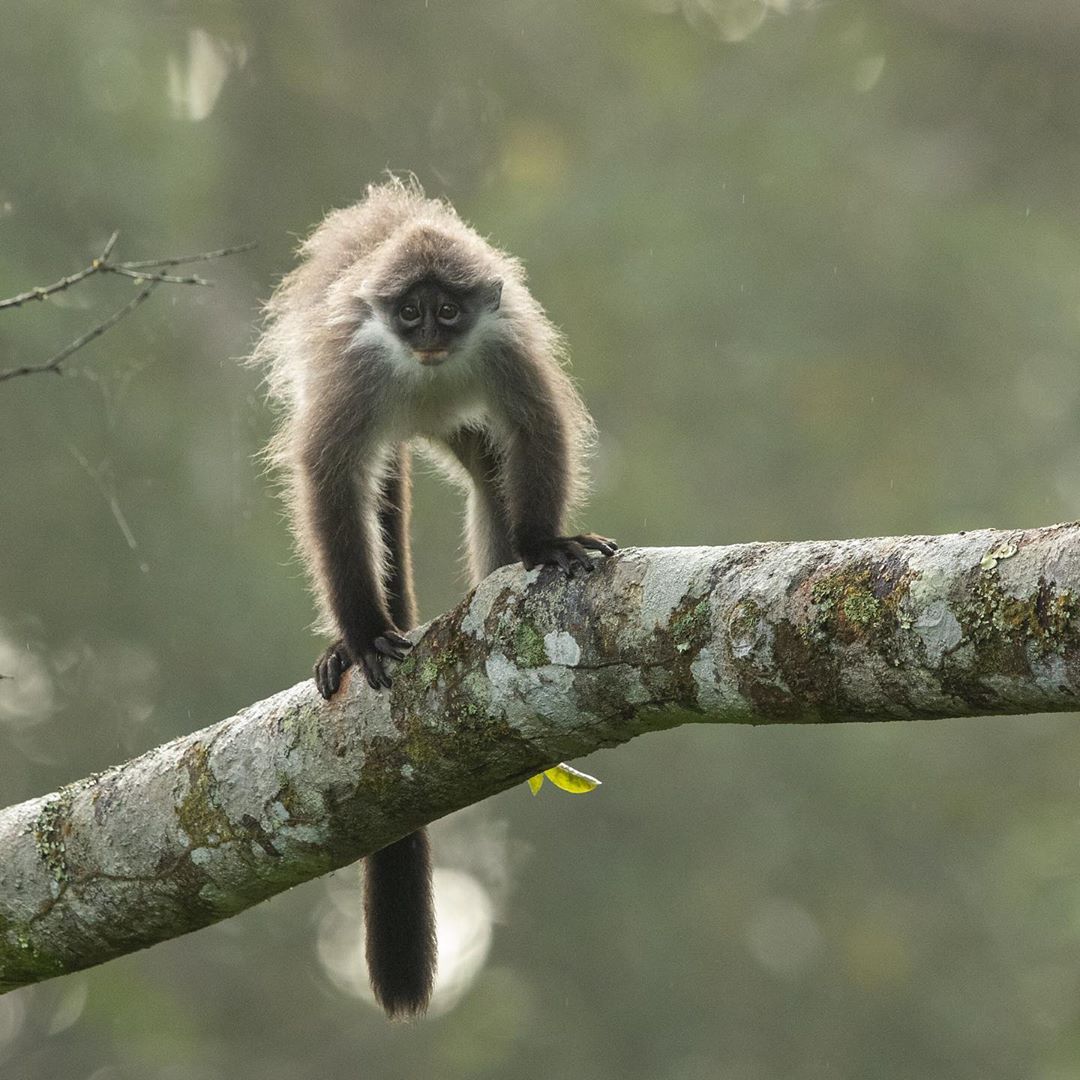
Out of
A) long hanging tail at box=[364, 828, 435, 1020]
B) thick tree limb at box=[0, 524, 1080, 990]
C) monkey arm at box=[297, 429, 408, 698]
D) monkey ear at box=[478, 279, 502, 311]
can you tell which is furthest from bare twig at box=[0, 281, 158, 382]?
long hanging tail at box=[364, 828, 435, 1020]

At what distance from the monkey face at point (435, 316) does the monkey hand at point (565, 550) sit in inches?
38.2

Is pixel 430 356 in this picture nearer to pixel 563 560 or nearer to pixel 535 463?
pixel 535 463

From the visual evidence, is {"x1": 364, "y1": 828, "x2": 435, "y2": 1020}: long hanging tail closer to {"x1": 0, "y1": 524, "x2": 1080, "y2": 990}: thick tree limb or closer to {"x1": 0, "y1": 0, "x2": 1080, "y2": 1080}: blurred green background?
{"x1": 0, "y1": 524, "x2": 1080, "y2": 990}: thick tree limb

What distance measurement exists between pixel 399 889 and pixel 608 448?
954 centimetres

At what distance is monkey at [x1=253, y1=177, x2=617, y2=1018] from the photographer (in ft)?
14.1

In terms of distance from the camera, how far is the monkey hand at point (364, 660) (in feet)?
11.6

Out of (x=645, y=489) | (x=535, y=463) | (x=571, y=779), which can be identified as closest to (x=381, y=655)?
(x=571, y=779)

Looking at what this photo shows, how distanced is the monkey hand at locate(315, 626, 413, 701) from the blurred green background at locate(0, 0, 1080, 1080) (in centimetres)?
843

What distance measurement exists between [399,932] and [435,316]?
5.57ft

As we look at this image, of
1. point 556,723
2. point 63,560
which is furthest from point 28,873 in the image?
point 63,560

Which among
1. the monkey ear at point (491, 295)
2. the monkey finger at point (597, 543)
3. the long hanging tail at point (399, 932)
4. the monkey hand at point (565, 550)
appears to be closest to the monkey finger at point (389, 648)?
the monkey hand at point (565, 550)

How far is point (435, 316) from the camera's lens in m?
4.85

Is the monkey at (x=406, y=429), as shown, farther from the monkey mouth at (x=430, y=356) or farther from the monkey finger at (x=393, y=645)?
the monkey finger at (x=393, y=645)

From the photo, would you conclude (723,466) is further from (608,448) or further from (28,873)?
(28,873)
